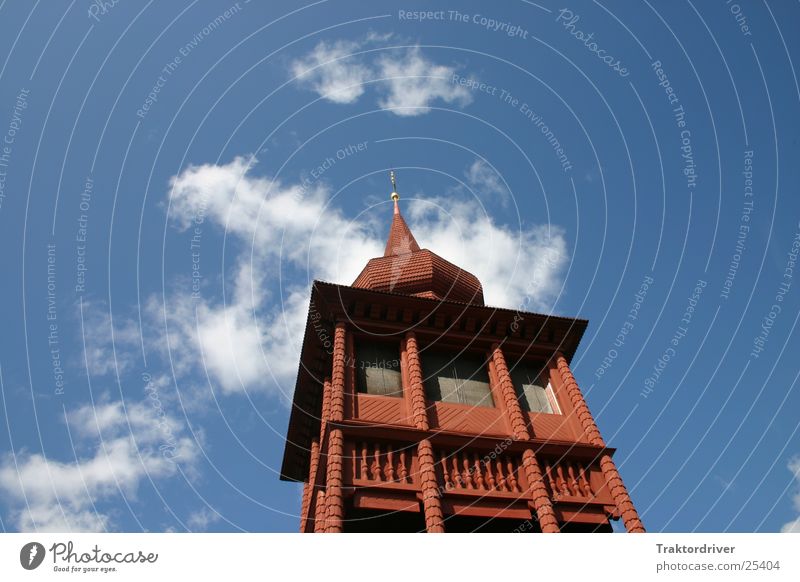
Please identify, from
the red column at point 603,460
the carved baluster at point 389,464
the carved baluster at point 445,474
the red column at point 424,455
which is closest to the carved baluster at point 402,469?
the carved baluster at point 389,464

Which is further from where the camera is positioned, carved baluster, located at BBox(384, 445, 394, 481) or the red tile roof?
the red tile roof

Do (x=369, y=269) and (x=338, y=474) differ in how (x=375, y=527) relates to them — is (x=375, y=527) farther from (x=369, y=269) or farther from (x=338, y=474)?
(x=369, y=269)

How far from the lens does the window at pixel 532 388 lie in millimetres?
20156

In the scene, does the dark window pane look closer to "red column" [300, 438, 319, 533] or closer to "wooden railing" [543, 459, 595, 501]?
"wooden railing" [543, 459, 595, 501]

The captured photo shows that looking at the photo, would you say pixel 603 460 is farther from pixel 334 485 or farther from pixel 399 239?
pixel 399 239

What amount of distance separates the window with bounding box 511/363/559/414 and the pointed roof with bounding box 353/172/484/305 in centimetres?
447

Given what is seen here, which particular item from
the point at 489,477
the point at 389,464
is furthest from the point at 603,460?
the point at 389,464

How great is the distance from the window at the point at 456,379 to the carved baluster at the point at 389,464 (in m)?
3.18

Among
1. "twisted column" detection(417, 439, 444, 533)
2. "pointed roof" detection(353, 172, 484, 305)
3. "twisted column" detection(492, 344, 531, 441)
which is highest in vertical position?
"pointed roof" detection(353, 172, 484, 305)

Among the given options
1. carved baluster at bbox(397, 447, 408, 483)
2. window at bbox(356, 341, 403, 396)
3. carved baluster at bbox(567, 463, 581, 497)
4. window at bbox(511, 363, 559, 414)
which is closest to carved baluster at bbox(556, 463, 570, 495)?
carved baluster at bbox(567, 463, 581, 497)

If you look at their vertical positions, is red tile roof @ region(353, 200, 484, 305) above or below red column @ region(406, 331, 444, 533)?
above

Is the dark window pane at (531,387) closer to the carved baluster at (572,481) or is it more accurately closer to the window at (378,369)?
the carved baluster at (572,481)

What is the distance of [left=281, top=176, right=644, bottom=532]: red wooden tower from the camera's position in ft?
51.4
